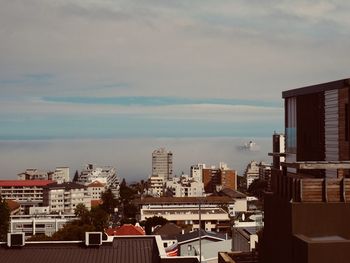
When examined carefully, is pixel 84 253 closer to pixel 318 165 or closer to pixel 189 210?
pixel 318 165

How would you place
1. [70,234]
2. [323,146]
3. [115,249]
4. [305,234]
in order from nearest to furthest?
1. [305,234]
2. [323,146]
3. [115,249]
4. [70,234]

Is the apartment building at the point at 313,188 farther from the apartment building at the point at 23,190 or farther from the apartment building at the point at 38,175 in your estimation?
the apartment building at the point at 38,175

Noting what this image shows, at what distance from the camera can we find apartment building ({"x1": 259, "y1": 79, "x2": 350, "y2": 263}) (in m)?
9.89

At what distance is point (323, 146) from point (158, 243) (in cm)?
695

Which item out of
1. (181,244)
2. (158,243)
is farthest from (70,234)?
(158,243)

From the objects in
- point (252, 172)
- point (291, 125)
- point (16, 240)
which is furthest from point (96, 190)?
point (291, 125)

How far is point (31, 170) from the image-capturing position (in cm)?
19412

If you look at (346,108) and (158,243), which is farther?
(158,243)

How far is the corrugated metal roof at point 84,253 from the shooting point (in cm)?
1625

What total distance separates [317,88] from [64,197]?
115 metres

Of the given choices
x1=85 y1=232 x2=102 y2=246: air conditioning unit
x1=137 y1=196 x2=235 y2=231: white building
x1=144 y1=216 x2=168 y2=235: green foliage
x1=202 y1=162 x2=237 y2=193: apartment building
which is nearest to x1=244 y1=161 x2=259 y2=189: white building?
x1=202 y1=162 x2=237 y2=193: apartment building

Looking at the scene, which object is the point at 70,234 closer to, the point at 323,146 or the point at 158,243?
the point at 158,243

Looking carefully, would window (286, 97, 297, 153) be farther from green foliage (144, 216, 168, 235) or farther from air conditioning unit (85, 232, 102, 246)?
green foliage (144, 216, 168, 235)

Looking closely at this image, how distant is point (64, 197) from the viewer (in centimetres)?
12369
